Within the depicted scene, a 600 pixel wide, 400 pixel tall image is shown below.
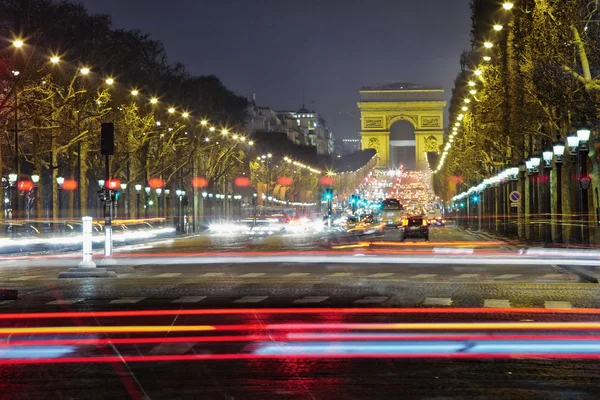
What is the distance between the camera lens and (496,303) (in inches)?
668

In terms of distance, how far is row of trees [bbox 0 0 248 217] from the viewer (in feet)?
169

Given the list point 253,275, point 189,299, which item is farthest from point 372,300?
point 253,275

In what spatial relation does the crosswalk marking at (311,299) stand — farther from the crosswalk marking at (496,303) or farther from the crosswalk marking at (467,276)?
the crosswalk marking at (467,276)

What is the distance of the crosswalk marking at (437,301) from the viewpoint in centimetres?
1689

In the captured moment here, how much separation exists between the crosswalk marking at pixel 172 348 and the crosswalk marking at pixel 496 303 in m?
6.28

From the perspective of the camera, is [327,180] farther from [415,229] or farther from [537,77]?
[537,77]

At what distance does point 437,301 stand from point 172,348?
23.1 ft

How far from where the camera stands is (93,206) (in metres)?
105

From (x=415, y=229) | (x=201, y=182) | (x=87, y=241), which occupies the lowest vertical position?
(x=415, y=229)

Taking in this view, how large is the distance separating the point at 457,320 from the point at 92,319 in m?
5.17

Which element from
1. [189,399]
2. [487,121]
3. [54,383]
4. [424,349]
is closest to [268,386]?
[189,399]

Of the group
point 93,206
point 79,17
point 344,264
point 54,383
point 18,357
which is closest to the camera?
point 54,383

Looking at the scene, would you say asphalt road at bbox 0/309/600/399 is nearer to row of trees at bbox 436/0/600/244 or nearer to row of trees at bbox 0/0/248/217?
row of trees at bbox 436/0/600/244

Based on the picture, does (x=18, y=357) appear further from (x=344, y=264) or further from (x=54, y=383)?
(x=344, y=264)
